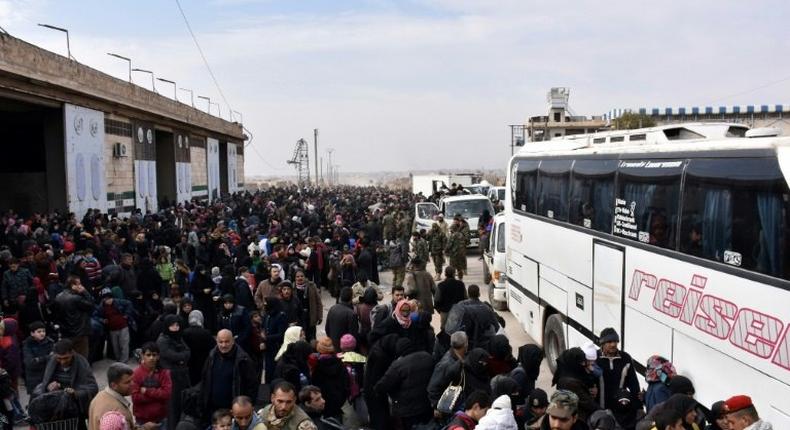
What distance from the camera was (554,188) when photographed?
10141mm

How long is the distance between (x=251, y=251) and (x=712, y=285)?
406 inches

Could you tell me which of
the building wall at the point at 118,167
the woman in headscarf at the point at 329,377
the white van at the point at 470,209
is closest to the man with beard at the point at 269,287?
the woman in headscarf at the point at 329,377

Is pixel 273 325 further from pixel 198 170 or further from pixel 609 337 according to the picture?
pixel 198 170

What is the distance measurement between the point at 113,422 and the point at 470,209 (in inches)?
778

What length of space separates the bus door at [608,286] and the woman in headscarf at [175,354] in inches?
172

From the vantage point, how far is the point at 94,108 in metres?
23.7

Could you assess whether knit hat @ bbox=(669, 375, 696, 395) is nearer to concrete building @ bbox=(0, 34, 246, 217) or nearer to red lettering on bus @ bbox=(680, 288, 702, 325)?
red lettering on bus @ bbox=(680, 288, 702, 325)

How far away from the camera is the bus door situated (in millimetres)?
7438

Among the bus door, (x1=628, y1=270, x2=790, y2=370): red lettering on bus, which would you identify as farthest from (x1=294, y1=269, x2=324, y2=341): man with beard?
(x1=628, y1=270, x2=790, y2=370): red lettering on bus

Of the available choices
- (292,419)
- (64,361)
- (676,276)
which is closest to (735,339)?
(676,276)

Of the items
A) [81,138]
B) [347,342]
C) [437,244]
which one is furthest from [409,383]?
[81,138]

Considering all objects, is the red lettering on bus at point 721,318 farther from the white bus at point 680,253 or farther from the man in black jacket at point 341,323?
the man in black jacket at point 341,323

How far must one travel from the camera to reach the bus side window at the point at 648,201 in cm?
656

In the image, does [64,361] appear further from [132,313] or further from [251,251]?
[251,251]
